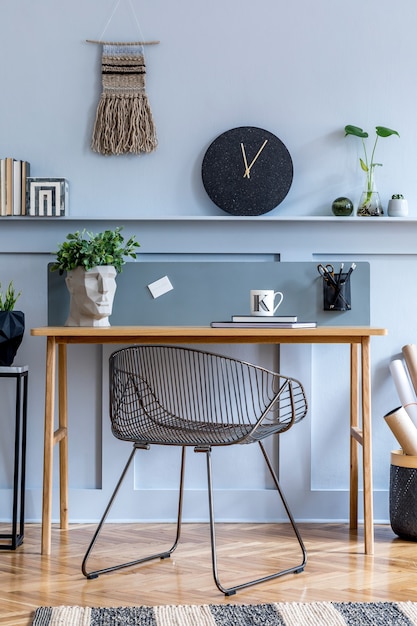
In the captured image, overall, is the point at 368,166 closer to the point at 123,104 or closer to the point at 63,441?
the point at 123,104

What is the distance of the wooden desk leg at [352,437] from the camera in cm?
312

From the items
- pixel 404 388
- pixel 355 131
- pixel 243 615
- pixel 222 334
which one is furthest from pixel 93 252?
pixel 243 615

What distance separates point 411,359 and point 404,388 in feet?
0.41

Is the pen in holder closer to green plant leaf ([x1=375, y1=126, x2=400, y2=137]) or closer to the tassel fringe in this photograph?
green plant leaf ([x1=375, y1=126, x2=400, y2=137])

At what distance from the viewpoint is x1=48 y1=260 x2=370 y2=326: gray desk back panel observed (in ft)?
10.4

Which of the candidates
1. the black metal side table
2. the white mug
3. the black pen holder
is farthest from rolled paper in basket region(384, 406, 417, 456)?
the black metal side table

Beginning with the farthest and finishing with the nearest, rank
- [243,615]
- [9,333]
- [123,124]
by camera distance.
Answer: [123,124], [9,333], [243,615]

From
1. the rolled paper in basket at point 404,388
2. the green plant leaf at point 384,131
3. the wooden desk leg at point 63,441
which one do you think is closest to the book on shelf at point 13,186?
the wooden desk leg at point 63,441

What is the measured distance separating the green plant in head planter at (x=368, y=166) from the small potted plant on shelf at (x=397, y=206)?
4 cm

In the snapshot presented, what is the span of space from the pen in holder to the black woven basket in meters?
0.60

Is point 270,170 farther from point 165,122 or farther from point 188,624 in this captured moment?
point 188,624

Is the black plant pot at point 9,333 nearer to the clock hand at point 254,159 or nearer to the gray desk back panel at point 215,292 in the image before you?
the gray desk back panel at point 215,292

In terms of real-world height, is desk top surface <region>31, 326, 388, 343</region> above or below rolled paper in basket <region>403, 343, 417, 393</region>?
above

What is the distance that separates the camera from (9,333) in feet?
9.43
